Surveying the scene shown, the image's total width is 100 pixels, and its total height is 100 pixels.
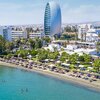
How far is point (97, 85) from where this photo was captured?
59.8 feet

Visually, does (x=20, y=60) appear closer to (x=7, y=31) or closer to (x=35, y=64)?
Answer: (x=35, y=64)

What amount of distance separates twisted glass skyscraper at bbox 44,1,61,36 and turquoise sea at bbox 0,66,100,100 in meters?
22.3

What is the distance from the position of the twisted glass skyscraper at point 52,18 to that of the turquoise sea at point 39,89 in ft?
73.0

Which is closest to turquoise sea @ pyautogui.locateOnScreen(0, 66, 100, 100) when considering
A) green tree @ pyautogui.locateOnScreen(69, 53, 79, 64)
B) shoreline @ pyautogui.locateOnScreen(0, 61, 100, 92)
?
shoreline @ pyautogui.locateOnScreen(0, 61, 100, 92)

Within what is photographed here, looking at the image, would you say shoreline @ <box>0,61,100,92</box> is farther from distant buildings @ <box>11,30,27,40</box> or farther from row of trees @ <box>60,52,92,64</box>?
distant buildings @ <box>11,30,27,40</box>

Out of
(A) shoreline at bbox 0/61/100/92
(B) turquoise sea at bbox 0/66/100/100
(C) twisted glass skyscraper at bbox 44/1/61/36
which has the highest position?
(C) twisted glass skyscraper at bbox 44/1/61/36

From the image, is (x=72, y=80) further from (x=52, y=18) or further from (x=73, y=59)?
(x=52, y=18)

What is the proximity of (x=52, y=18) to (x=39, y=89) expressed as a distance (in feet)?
88.6

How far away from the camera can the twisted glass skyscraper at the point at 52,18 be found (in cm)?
4466

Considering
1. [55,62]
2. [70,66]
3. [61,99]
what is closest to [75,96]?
[61,99]

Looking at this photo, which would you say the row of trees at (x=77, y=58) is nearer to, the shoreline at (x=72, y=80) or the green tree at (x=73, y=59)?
the green tree at (x=73, y=59)

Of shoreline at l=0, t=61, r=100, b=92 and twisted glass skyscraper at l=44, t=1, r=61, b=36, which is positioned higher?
twisted glass skyscraper at l=44, t=1, r=61, b=36

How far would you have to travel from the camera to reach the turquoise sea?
54.5 feet

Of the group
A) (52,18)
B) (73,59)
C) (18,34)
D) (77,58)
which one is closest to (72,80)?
(73,59)
